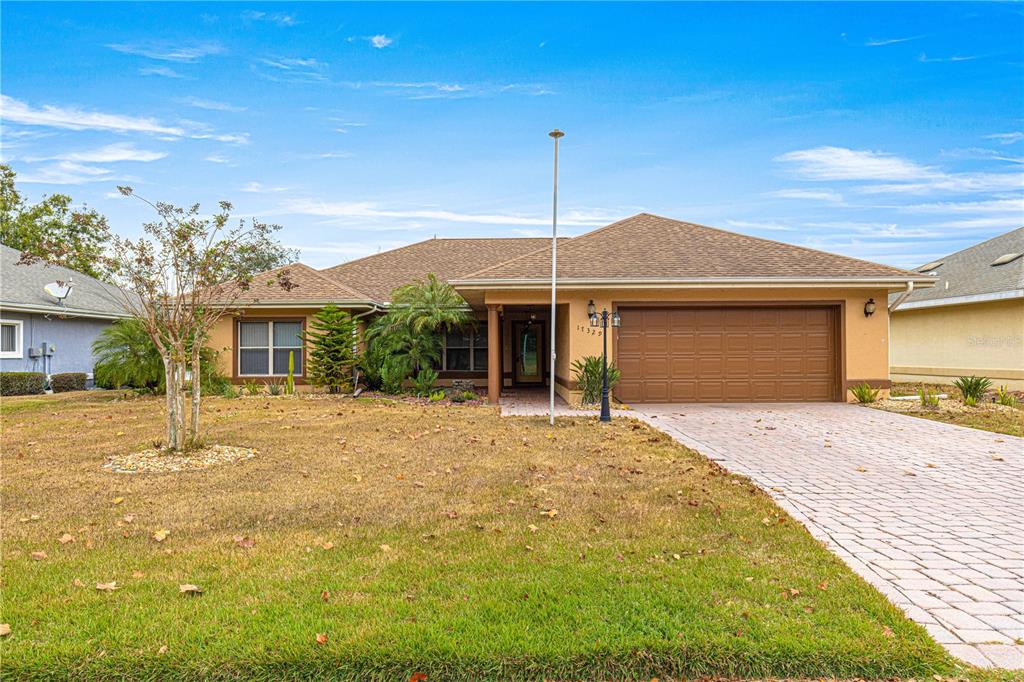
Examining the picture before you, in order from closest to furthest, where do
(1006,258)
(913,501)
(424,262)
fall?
(913,501) → (1006,258) → (424,262)

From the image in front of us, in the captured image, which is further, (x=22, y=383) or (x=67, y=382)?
(x=67, y=382)

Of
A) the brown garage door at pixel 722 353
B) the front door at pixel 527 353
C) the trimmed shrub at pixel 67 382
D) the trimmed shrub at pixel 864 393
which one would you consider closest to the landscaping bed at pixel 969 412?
the trimmed shrub at pixel 864 393

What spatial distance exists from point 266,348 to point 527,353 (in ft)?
26.9

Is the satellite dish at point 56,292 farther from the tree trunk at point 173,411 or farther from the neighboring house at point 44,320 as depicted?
the tree trunk at point 173,411

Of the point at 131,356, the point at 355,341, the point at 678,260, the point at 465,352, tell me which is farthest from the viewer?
the point at 465,352

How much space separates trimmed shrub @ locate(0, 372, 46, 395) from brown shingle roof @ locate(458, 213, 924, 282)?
45.3ft

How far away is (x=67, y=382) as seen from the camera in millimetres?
→ 17969

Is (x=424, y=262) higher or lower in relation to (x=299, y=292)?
higher

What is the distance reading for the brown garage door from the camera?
13633mm

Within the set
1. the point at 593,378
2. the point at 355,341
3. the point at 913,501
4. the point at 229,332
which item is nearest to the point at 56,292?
the point at 229,332

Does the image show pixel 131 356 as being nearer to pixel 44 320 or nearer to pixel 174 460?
pixel 44 320

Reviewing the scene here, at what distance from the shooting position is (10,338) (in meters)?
17.0

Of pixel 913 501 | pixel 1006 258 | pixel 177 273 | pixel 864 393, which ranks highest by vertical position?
pixel 1006 258

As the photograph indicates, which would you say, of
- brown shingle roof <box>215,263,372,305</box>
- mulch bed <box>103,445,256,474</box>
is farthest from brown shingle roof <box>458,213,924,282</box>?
mulch bed <box>103,445,256,474</box>
